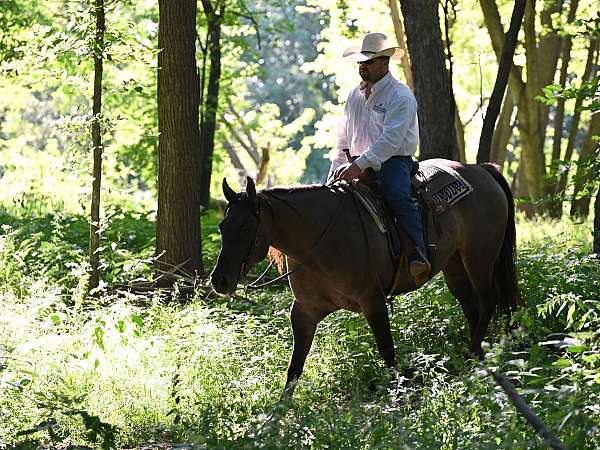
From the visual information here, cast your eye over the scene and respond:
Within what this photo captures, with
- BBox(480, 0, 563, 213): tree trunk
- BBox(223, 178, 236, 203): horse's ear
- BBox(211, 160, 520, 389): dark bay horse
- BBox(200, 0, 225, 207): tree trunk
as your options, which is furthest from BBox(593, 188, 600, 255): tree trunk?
BBox(200, 0, 225, 207): tree trunk

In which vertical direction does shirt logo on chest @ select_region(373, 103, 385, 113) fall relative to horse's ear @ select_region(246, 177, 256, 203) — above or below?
above

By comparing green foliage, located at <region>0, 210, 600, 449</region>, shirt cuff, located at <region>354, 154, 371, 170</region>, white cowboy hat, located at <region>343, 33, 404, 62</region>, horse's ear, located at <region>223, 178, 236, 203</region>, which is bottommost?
green foliage, located at <region>0, 210, 600, 449</region>

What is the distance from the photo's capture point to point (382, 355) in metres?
8.09

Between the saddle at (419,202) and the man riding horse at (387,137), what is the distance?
0.25 feet

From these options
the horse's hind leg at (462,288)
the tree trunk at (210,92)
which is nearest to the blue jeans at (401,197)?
the horse's hind leg at (462,288)

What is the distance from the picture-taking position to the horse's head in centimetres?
719

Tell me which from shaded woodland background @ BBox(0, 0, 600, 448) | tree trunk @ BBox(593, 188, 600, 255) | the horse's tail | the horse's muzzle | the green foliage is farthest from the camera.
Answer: tree trunk @ BBox(593, 188, 600, 255)

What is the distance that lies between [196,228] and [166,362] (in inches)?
176

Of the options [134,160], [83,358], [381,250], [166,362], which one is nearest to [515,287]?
[381,250]

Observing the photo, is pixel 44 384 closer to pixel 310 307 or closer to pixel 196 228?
pixel 310 307

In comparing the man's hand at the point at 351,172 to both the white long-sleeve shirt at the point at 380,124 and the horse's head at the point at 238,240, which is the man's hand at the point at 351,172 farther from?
the horse's head at the point at 238,240

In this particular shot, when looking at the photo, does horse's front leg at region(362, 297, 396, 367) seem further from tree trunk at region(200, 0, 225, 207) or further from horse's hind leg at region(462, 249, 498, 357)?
tree trunk at region(200, 0, 225, 207)

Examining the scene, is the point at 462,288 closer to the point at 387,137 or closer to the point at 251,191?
the point at 387,137

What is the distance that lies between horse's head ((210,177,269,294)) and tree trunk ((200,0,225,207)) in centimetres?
1328
